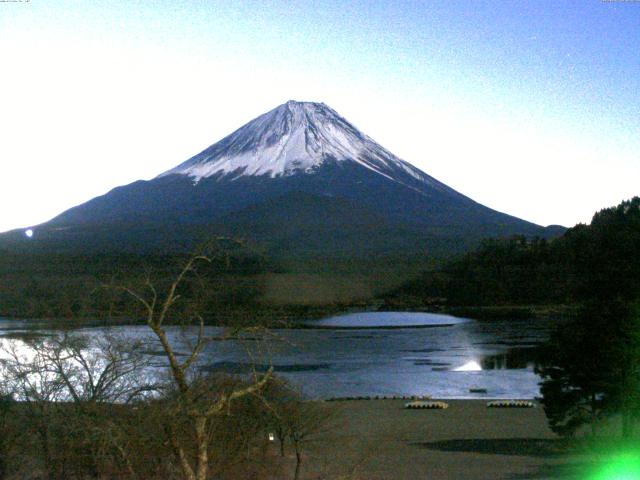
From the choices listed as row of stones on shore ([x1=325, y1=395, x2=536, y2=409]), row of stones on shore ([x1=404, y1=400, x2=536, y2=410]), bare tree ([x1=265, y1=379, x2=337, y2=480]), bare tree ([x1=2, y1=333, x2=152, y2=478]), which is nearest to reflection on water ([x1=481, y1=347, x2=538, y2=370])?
row of stones on shore ([x1=325, y1=395, x2=536, y2=409])

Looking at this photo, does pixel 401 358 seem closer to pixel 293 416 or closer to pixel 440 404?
pixel 440 404

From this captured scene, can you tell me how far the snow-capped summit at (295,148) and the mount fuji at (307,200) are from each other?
12cm

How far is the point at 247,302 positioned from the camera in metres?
28.2

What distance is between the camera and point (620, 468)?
966 cm

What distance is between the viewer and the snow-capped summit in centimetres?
9050

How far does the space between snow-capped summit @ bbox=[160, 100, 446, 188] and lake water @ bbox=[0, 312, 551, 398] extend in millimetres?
48079

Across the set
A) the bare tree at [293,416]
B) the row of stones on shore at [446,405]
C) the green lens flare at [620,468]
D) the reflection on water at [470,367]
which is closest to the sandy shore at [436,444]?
the row of stones on shore at [446,405]

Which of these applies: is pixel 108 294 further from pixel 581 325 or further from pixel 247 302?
pixel 247 302

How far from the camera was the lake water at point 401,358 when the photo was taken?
2133cm

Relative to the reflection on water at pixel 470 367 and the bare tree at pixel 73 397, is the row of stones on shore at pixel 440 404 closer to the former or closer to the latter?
the reflection on water at pixel 470 367

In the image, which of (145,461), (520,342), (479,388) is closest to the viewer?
(145,461)

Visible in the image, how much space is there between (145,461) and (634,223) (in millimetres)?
15059

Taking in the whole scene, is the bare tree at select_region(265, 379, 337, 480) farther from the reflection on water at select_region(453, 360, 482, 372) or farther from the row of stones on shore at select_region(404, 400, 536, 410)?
the reflection on water at select_region(453, 360, 482, 372)

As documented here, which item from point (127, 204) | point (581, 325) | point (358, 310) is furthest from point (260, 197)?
point (581, 325)
